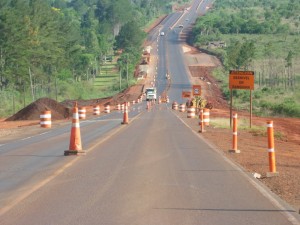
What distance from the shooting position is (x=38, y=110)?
55719 millimetres

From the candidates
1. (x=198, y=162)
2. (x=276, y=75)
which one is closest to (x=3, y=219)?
(x=198, y=162)

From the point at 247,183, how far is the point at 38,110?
43287 millimetres

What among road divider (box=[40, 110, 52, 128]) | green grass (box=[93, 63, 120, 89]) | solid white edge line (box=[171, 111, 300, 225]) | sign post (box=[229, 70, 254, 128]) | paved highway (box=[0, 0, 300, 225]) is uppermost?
green grass (box=[93, 63, 120, 89])

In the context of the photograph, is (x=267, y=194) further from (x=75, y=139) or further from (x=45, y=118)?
(x=45, y=118)

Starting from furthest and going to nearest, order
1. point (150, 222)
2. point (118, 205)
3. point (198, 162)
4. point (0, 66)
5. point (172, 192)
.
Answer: point (0, 66), point (198, 162), point (172, 192), point (118, 205), point (150, 222)

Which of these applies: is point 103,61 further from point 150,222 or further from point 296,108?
point 150,222

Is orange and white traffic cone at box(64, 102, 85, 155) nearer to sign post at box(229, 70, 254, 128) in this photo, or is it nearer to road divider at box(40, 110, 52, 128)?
sign post at box(229, 70, 254, 128)

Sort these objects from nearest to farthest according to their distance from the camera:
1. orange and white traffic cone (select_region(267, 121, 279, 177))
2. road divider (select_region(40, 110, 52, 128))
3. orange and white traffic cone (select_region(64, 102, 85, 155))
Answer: orange and white traffic cone (select_region(267, 121, 279, 177)) < orange and white traffic cone (select_region(64, 102, 85, 155)) < road divider (select_region(40, 110, 52, 128))

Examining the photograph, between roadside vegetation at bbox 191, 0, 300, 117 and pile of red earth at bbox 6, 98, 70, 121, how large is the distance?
67.5 feet

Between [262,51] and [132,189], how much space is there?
126169 millimetres

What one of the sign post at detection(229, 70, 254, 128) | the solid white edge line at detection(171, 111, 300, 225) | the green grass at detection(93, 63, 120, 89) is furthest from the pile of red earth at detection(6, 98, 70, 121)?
the green grass at detection(93, 63, 120, 89)

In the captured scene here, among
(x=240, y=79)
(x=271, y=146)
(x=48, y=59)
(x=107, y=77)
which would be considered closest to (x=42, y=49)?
(x=48, y=59)

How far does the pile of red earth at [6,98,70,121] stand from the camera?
54.6m


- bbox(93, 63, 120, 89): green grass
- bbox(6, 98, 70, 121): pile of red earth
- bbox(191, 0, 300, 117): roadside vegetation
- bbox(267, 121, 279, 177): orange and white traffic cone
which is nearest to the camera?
bbox(267, 121, 279, 177): orange and white traffic cone
